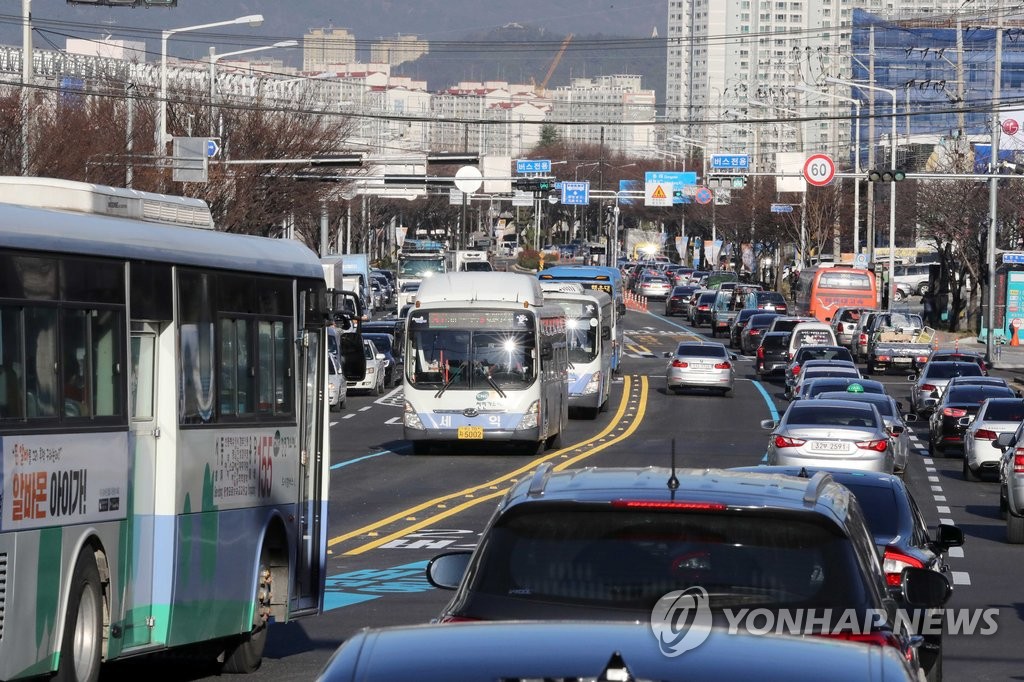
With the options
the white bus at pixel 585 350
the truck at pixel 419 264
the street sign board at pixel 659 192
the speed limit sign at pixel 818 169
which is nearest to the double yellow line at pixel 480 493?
the white bus at pixel 585 350

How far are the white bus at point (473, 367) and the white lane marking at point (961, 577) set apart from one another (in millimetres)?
13248

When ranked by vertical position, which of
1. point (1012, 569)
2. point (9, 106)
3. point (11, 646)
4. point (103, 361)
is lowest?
point (1012, 569)

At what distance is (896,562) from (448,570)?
514 cm

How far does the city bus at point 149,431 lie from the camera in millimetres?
8539

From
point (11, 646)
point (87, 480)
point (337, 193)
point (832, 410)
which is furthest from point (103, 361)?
point (337, 193)

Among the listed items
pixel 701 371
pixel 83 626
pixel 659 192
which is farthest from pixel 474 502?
pixel 659 192

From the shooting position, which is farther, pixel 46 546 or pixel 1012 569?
pixel 1012 569

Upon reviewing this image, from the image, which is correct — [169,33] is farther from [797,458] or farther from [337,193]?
[797,458]

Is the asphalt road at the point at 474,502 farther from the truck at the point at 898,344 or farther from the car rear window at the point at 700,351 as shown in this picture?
the truck at the point at 898,344

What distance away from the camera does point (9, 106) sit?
129 ft

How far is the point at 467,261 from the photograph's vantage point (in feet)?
299

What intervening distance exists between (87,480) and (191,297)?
1784 millimetres

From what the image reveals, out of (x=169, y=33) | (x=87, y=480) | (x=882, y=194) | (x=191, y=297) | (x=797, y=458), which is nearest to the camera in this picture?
(x=87, y=480)

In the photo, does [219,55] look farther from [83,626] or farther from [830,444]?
[83,626]
